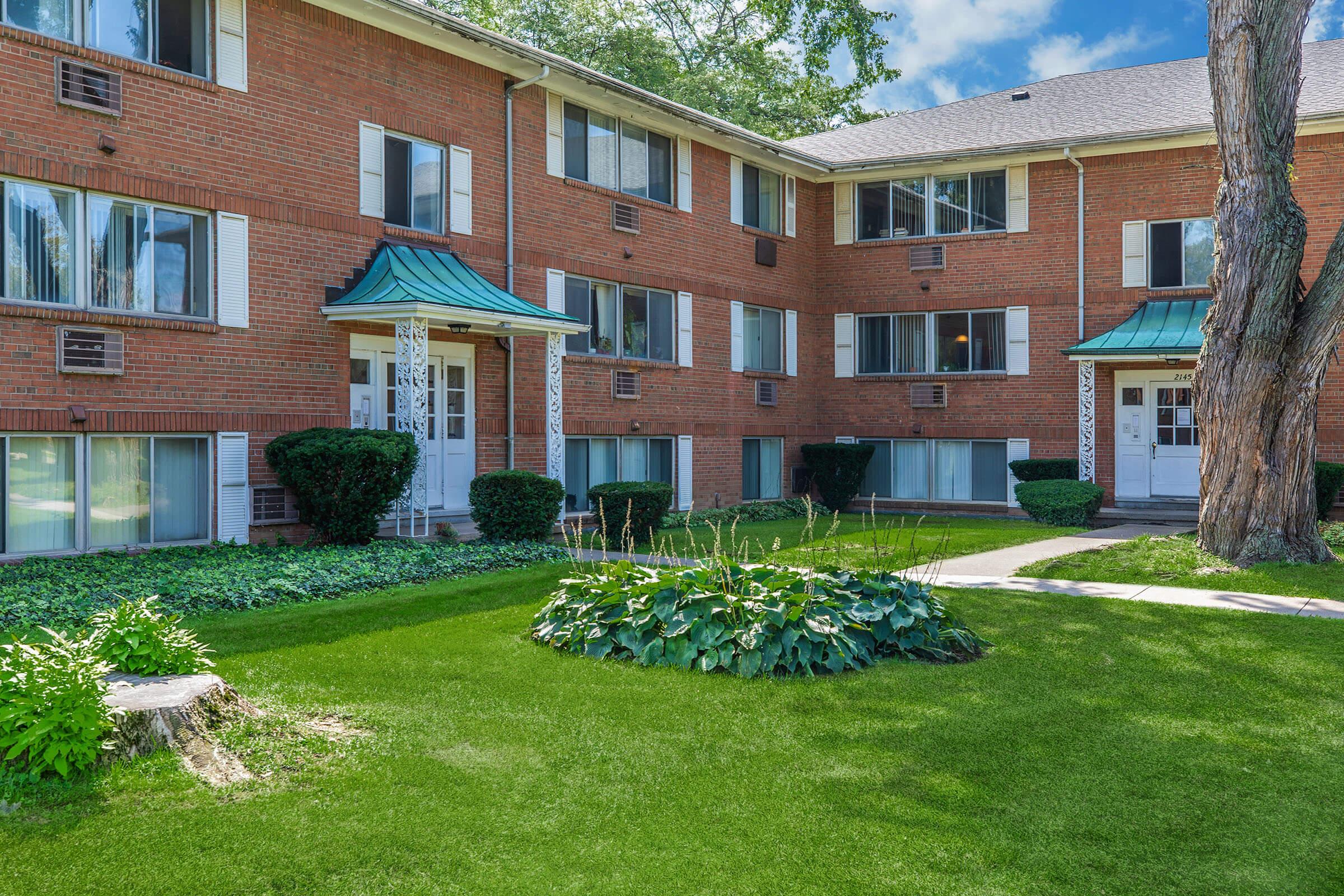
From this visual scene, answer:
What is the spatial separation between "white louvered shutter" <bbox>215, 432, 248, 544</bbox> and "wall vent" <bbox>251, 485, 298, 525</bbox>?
145 mm

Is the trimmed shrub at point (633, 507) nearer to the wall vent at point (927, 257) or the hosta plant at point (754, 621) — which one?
the hosta plant at point (754, 621)

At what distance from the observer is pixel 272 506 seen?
12.0 metres

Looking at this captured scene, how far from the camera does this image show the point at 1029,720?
5.52m

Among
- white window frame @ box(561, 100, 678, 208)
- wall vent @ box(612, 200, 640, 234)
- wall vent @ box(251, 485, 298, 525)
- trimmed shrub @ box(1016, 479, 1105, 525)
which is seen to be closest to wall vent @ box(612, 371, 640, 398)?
wall vent @ box(612, 200, 640, 234)

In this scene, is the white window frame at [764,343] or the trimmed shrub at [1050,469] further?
the white window frame at [764,343]

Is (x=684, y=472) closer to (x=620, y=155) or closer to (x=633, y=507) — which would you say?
(x=633, y=507)

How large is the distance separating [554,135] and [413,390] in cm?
524

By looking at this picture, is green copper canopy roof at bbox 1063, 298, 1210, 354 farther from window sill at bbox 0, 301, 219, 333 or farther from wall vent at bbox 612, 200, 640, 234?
window sill at bbox 0, 301, 219, 333

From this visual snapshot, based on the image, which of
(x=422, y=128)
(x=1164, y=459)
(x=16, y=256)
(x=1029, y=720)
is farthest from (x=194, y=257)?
(x=1164, y=459)

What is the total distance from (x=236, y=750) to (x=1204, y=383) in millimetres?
10546

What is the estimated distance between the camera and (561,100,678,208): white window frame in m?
15.9

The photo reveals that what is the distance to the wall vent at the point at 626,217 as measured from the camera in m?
16.5

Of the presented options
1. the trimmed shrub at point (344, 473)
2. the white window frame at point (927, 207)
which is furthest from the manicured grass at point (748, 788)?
the white window frame at point (927, 207)

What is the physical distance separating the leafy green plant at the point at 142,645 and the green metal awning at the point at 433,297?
6830 mm
